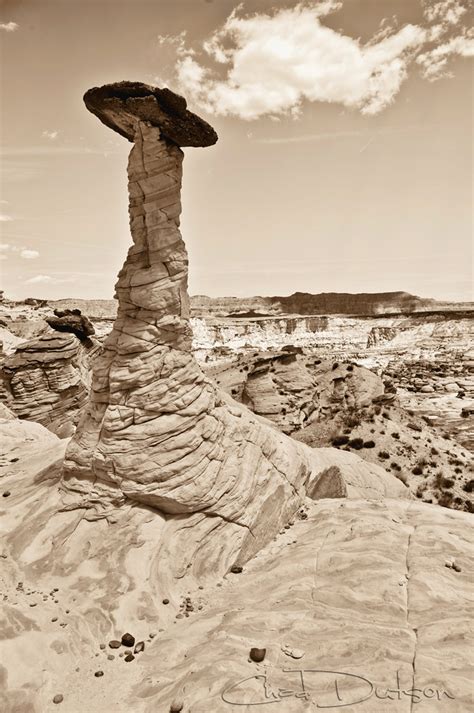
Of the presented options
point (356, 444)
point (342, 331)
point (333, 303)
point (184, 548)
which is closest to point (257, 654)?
point (184, 548)

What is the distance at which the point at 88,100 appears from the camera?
1116 centimetres

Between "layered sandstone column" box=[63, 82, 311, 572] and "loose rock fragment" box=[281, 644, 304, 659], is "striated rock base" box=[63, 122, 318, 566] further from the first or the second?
"loose rock fragment" box=[281, 644, 304, 659]

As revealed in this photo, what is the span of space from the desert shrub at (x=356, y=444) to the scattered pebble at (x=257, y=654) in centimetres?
2104

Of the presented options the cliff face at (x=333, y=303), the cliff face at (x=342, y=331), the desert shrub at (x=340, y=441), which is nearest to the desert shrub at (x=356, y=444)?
the desert shrub at (x=340, y=441)

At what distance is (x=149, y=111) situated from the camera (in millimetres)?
11195

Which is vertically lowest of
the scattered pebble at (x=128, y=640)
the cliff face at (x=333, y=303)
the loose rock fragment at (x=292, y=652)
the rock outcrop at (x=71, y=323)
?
the scattered pebble at (x=128, y=640)

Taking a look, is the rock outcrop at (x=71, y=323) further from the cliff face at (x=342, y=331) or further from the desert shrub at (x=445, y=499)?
the cliff face at (x=342, y=331)

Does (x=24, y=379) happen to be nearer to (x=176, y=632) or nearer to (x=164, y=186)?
(x=164, y=186)

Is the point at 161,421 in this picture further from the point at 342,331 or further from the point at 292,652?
the point at 342,331

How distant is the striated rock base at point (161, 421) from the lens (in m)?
11.1

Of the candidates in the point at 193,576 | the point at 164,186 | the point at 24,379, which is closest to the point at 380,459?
the point at 193,576

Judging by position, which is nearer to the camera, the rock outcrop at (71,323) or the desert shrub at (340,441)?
the desert shrub at (340,441)

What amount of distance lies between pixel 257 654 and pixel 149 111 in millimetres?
12593

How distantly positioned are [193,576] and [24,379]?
820 inches
